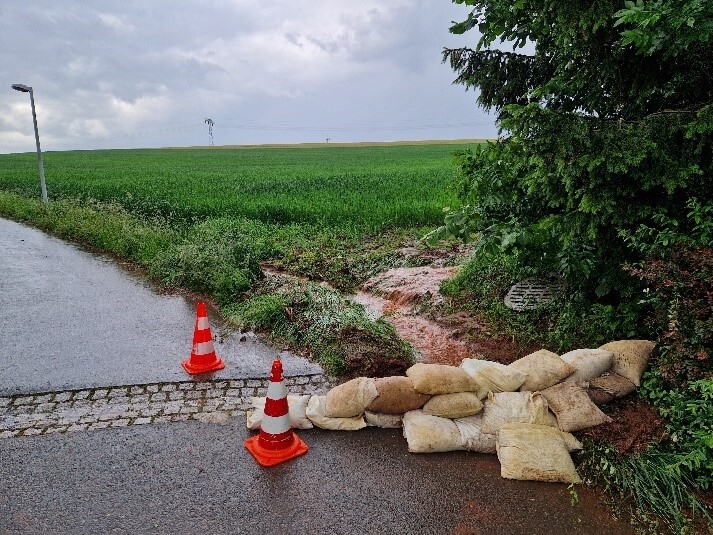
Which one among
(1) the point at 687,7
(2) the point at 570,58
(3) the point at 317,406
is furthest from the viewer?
(2) the point at 570,58

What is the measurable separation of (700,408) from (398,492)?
2.11 metres

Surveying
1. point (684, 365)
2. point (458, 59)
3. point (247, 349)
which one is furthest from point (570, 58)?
point (247, 349)

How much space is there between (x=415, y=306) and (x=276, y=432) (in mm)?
3680

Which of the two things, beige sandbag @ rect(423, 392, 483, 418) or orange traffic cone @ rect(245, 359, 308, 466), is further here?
beige sandbag @ rect(423, 392, 483, 418)

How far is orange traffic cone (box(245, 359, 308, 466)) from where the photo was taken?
4.01 m

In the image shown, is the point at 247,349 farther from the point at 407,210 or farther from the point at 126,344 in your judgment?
the point at 407,210

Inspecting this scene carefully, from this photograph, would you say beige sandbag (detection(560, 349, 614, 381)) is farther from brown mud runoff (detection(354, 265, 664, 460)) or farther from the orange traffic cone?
the orange traffic cone

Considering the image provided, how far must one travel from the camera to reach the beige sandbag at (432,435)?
402cm

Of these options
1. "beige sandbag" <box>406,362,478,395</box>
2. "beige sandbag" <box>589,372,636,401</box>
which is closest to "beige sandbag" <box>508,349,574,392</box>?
"beige sandbag" <box>589,372,636,401</box>

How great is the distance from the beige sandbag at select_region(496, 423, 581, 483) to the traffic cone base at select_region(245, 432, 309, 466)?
1.41 m

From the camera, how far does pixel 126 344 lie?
20.5 feet

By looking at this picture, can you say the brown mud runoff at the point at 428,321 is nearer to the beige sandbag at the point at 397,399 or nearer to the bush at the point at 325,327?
the bush at the point at 325,327

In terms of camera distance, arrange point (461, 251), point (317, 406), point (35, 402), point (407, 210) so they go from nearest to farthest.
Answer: point (317, 406)
point (35, 402)
point (461, 251)
point (407, 210)

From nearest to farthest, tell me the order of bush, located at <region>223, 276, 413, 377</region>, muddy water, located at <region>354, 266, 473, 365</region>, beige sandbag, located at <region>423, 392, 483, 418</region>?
beige sandbag, located at <region>423, 392, 483, 418</region>, bush, located at <region>223, 276, 413, 377</region>, muddy water, located at <region>354, 266, 473, 365</region>
